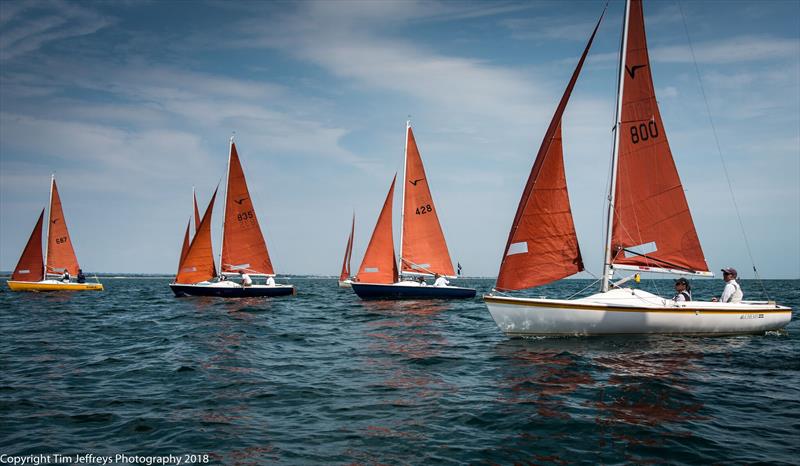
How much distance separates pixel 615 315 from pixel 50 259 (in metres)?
43.8

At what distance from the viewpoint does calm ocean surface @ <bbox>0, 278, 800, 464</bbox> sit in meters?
6.37

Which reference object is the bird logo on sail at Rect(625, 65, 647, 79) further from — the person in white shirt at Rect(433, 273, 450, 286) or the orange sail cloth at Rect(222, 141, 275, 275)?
the orange sail cloth at Rect(222, 141, 275, 275)

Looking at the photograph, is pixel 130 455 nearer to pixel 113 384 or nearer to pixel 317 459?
pixel 317 459

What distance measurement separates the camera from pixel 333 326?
19.0 metres

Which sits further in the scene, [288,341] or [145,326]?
[145,326]

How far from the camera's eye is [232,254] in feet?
107

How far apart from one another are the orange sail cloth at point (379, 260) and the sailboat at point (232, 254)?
20.5 ft

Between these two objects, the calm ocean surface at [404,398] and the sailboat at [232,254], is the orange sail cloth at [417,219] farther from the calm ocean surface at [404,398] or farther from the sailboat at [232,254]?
the calm ocean surface at [404,398]

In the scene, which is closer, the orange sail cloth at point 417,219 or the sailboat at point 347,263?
the orange sail cloth at point 417,219

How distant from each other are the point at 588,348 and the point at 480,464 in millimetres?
8093

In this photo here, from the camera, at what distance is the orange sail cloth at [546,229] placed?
1442cm

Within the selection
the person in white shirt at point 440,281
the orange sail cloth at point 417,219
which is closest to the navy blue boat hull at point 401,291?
the person in white shirt at point 440,281

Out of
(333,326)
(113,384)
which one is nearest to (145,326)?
(333,326)

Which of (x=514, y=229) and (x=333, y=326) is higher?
(x=514, y=229)
